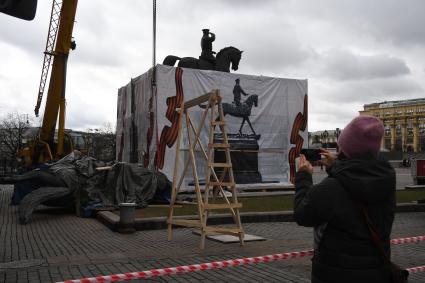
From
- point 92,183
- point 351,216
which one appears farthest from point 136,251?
point 92,183

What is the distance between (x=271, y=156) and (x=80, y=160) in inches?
331

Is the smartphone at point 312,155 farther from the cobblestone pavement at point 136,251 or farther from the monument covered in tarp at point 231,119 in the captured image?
the monument covered in tarp at point 231,119

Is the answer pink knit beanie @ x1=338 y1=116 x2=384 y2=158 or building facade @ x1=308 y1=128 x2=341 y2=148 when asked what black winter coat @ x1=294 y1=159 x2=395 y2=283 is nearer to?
pink knit beanie @ x1=338 y1=116 x2=384 y2=158

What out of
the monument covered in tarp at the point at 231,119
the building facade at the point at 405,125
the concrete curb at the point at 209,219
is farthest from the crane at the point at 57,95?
the building facade at the point at 405,125

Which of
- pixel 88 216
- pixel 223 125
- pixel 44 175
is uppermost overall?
pixel 223 125

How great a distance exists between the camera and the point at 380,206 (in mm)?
2678

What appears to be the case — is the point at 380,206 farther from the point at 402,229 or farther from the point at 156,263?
the point at 402,229

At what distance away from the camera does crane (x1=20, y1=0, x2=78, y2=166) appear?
1814 cm

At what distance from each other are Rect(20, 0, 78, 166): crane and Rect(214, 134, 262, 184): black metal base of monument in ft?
20.0

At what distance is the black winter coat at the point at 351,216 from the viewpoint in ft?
8.46

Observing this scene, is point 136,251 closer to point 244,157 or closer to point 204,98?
point 204,98

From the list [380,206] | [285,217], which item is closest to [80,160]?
[285,217]

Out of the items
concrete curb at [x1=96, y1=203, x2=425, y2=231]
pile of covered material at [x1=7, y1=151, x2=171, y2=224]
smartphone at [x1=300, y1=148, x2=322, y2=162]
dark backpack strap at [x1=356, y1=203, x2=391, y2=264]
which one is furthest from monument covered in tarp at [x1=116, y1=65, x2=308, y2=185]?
dark backpack strap at [x1=356, y1=203, x2=391, y2=264]

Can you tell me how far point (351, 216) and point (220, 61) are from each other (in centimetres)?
1794
